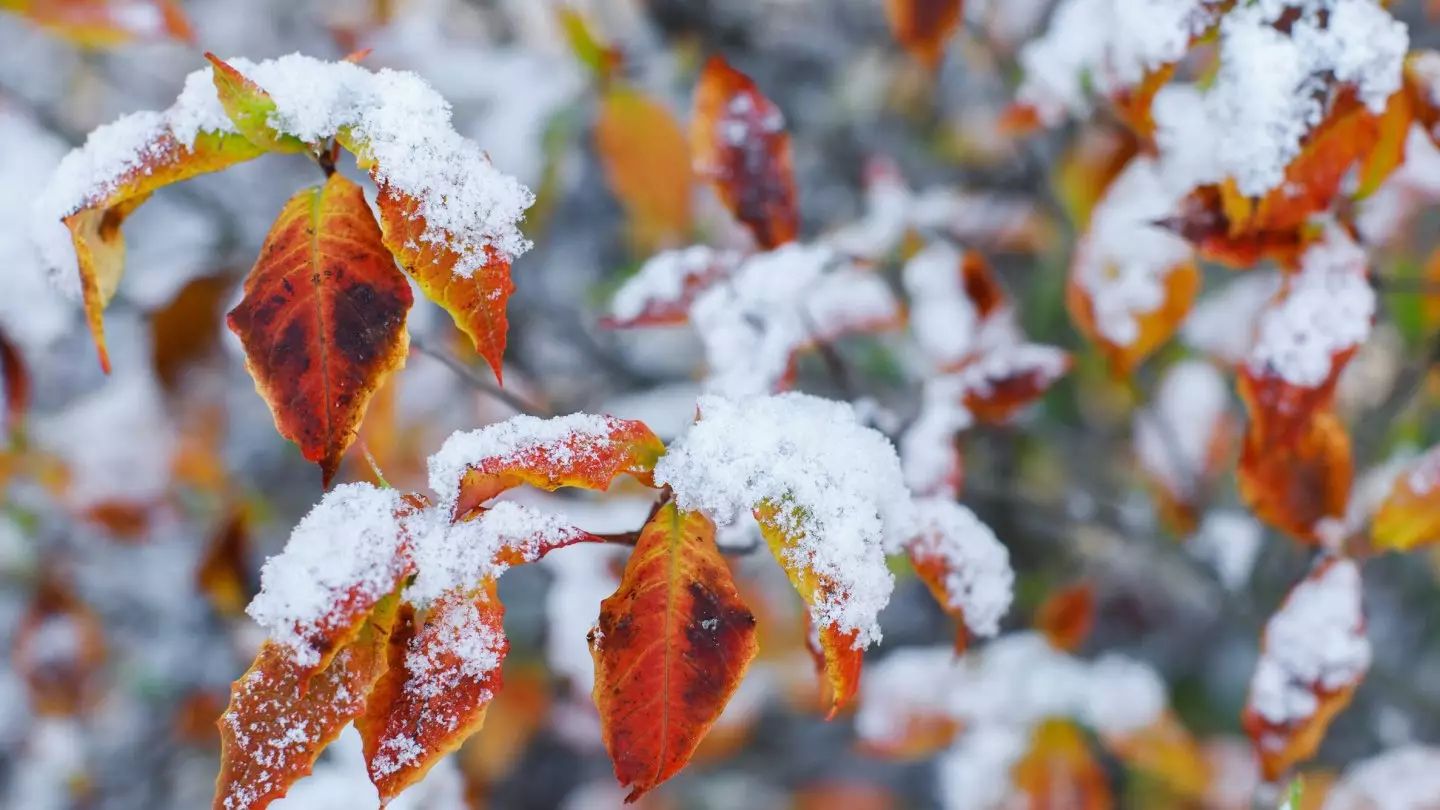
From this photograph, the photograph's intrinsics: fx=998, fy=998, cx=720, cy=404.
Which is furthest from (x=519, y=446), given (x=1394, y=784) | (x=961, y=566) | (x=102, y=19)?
(x=1394, y=784)

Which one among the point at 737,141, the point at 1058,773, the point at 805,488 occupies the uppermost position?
the point at 737,141

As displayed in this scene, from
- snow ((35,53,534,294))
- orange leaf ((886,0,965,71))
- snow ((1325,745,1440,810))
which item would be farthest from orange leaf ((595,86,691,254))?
snow ((1325,745,1440,810))

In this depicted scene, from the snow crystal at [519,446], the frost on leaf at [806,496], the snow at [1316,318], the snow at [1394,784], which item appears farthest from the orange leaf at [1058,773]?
the snow crystal at [519,446]

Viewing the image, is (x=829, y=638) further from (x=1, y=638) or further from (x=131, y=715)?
(x=1, y=638)

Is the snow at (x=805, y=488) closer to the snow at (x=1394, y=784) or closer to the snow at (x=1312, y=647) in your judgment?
the snow at (x=1312, y=647)

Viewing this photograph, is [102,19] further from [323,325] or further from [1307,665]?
[1307,665]
